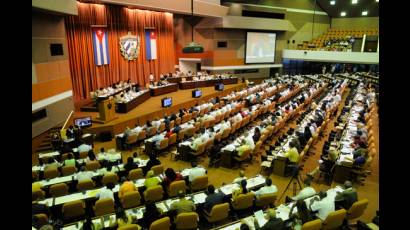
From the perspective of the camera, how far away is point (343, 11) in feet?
107

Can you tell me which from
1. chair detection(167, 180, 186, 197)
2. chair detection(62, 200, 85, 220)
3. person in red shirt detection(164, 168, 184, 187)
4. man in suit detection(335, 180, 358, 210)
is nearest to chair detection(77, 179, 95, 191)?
chair detection(62, 200, 85, 220)

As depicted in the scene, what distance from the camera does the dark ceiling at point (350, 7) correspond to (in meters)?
29.6

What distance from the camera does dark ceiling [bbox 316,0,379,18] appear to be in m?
29.6

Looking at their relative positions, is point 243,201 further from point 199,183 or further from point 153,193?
point 153,193

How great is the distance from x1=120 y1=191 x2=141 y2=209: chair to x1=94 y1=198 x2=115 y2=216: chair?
13.3 inches

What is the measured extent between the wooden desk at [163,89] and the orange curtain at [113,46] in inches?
98.8

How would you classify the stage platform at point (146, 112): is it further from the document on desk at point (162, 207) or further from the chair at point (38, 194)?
the document on desk at point (162, 207)

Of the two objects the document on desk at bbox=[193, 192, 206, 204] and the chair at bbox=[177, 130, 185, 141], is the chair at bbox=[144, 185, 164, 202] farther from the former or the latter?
the chair at bbox=[177, 130, 185, 141]

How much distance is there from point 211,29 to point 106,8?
10.5m

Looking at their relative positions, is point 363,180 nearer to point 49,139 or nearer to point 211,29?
point 49,139

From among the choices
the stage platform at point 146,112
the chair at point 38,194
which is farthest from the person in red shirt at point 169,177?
the stage platform at point 146,112

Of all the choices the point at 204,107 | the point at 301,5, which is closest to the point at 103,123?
the point at 204,107

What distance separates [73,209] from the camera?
6.14 m
